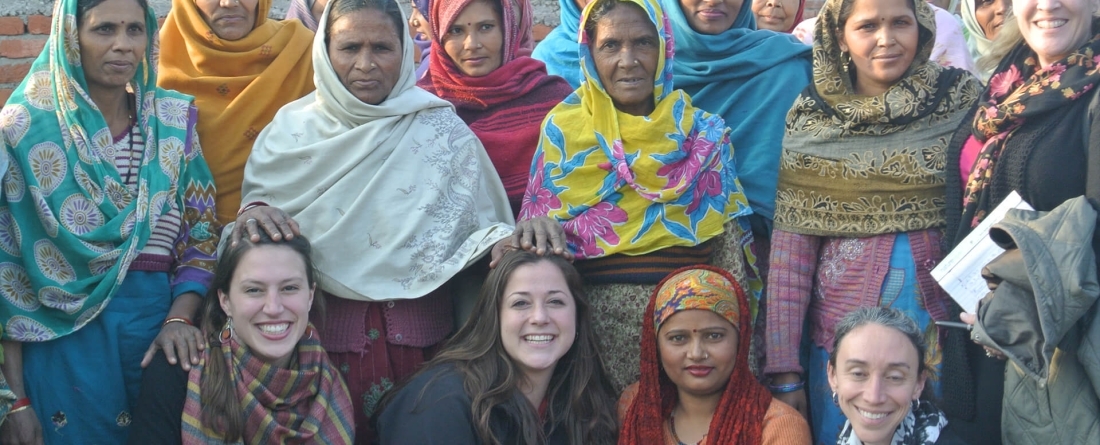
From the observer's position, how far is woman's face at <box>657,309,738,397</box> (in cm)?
322

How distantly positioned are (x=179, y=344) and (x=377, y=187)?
0.77 metres

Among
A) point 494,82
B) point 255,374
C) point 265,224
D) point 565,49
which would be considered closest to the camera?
point 255,374

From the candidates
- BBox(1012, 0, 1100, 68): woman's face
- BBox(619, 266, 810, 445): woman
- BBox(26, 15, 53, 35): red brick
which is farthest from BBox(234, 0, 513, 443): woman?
BBox(26, 15, 53, 35): red brick

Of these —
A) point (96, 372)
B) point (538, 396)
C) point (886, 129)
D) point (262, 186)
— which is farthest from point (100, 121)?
point (886, 129)

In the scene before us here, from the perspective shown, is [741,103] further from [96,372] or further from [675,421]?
[96,372]

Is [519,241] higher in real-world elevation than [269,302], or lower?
higher

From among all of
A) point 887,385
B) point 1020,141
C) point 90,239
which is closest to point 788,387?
point 887,385

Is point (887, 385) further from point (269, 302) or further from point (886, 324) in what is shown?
point (269, 302)

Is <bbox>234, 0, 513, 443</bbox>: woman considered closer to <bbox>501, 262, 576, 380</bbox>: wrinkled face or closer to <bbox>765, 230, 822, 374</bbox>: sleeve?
<bbox>501, 262, 576, 380</bbox>: wrinkled face

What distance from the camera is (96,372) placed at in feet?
10.4

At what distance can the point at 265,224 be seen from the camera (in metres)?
3.26

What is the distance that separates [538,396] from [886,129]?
1290 millimetres

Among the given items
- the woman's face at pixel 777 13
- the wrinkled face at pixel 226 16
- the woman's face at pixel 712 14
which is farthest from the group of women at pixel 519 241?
the woman's face at pixel 777 13

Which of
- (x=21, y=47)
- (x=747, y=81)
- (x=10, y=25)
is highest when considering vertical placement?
(x=10, y=25)
